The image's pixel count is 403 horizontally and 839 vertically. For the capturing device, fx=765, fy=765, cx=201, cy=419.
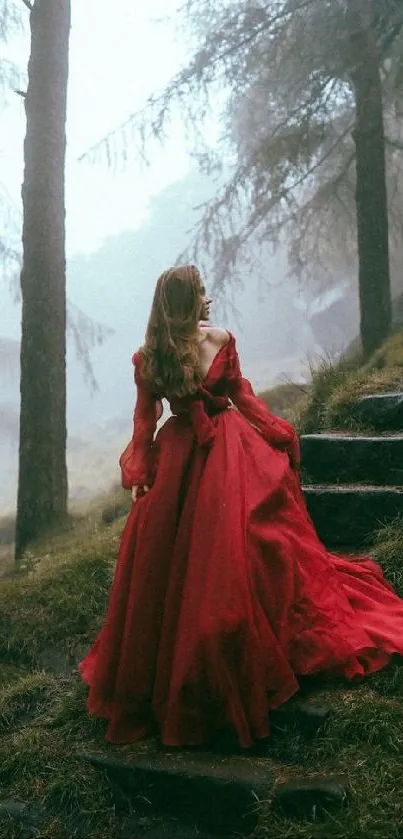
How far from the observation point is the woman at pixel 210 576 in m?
2.80

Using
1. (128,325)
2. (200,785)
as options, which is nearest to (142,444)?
A: (200,785)

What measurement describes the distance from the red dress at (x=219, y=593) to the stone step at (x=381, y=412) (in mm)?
1707

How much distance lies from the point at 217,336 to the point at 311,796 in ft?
5.86

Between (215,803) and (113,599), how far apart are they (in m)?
0.86

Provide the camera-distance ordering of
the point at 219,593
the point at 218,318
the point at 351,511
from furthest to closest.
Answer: the point at 218,318 → the point at 351,511 → the point at 219,593

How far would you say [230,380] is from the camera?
130 inches

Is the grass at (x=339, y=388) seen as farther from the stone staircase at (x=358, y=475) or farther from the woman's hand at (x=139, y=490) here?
the woman's hand at (x=139, y=490)

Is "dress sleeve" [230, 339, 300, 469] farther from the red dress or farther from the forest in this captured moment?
the forest

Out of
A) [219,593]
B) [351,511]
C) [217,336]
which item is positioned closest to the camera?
[219,593]

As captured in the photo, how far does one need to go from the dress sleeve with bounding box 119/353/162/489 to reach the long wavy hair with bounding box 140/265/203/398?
10 cm

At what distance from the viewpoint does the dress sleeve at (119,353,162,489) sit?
3.22 meters

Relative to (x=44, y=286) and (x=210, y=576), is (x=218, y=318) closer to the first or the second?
(x=44, y=286)

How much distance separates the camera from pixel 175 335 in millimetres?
3166

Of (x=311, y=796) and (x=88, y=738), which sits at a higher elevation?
(x=311, y=796)
